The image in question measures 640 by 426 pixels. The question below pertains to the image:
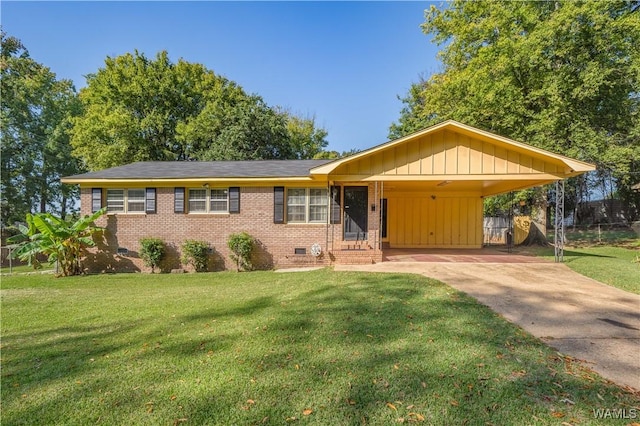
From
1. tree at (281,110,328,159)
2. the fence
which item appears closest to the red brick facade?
the fence

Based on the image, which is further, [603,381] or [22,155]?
[22,155]

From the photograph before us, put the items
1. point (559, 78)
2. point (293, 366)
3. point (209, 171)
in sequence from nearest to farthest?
point (293, 366) → point (209, 171) → point (559, 78)

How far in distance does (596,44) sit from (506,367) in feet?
56.8

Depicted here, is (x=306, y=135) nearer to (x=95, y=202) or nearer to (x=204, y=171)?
(x=204, y=171)

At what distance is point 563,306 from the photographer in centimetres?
509

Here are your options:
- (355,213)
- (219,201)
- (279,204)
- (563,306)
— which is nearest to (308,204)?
(279,204)

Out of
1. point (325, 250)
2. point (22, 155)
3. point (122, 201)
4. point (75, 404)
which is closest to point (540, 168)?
point (325, 250)

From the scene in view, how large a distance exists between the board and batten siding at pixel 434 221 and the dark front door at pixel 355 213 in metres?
3.66

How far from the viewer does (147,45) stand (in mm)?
23859

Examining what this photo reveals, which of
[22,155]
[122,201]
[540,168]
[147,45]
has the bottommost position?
[122,201]

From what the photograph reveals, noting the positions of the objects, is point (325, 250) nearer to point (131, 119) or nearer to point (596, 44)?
point (596, 44)

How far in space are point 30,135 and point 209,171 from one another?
1012 inches

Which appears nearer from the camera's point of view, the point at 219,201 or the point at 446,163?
the point at 446,163

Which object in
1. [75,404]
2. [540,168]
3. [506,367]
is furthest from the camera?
[540,168]
